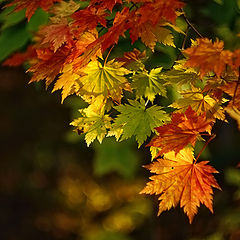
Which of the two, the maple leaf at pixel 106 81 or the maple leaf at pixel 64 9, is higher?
the maple leaf at pixel 64 9

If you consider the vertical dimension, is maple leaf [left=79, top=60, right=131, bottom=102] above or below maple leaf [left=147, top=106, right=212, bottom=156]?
above

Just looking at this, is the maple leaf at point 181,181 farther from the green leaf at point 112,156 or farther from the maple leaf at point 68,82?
the green leaf at point 112,156

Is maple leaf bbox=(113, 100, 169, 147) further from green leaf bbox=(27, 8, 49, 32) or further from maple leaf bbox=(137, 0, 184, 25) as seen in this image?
green leaf bbox=(27, 8, 49, 32)

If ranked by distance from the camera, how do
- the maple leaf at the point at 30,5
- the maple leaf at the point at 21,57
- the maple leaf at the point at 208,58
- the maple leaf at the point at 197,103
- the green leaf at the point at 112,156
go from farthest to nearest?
the green leaf at the point at 112,156 → the maple leaf at the point at 21,57 → the maple leaf at the point at 30,5 → the maple leaf at the point at 197,103 → the maple leaf at the point at 208,58

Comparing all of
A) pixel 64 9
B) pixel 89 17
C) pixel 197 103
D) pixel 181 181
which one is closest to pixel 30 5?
pixel 64 9

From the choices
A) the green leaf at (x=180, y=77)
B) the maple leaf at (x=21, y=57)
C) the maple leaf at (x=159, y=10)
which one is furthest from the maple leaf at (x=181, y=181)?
the maple leaf at (x=21, y=57)

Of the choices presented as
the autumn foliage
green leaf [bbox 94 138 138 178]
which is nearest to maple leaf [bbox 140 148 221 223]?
the autumn foliage
